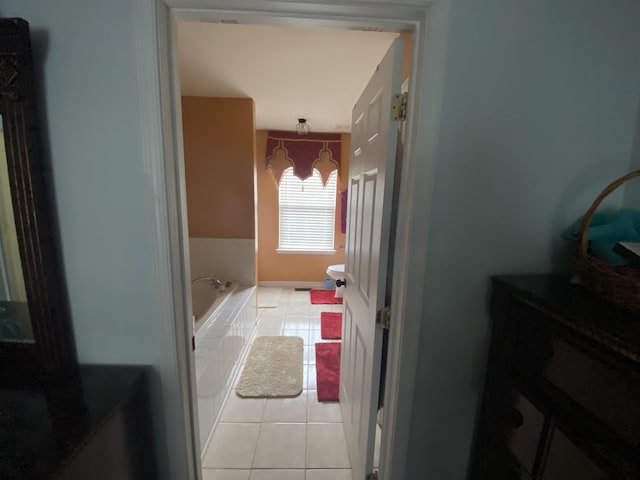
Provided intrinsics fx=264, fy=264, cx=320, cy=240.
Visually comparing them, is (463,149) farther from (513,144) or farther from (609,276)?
(609,276)

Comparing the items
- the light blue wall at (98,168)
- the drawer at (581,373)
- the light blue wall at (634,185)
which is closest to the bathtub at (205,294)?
the light blue wall at (98,168)

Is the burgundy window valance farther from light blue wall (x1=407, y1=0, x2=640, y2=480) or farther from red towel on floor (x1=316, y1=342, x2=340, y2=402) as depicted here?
light blue wall (x1=407, y1=0, x2=640, y2=480)

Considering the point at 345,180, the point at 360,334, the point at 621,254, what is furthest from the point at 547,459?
the point at 345,180

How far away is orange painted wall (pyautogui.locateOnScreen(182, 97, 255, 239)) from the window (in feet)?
4.46

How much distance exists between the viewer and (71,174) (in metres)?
0.81

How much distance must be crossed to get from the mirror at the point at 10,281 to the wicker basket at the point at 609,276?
5.17 ft

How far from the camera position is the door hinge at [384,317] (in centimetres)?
101

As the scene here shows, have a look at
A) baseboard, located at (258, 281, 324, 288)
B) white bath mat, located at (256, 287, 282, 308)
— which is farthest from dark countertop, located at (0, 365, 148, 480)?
baseboard, located at (258, 281, 324, 288)

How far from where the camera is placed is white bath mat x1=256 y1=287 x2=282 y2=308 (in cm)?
353

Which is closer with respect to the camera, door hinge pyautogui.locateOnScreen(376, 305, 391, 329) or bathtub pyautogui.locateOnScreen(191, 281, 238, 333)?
door hinge pyautogui.locateOnScreen(376, 305, 391, 329)

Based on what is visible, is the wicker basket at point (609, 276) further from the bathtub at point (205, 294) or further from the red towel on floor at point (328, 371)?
the bathtub at point (205, 294)

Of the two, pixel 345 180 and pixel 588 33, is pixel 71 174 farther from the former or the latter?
pixel 345 180

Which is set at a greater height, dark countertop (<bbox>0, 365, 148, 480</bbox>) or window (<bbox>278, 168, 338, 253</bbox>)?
window (<bbox>278, 168, 338, 253</bbox>)

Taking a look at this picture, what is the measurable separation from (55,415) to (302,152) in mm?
3560
